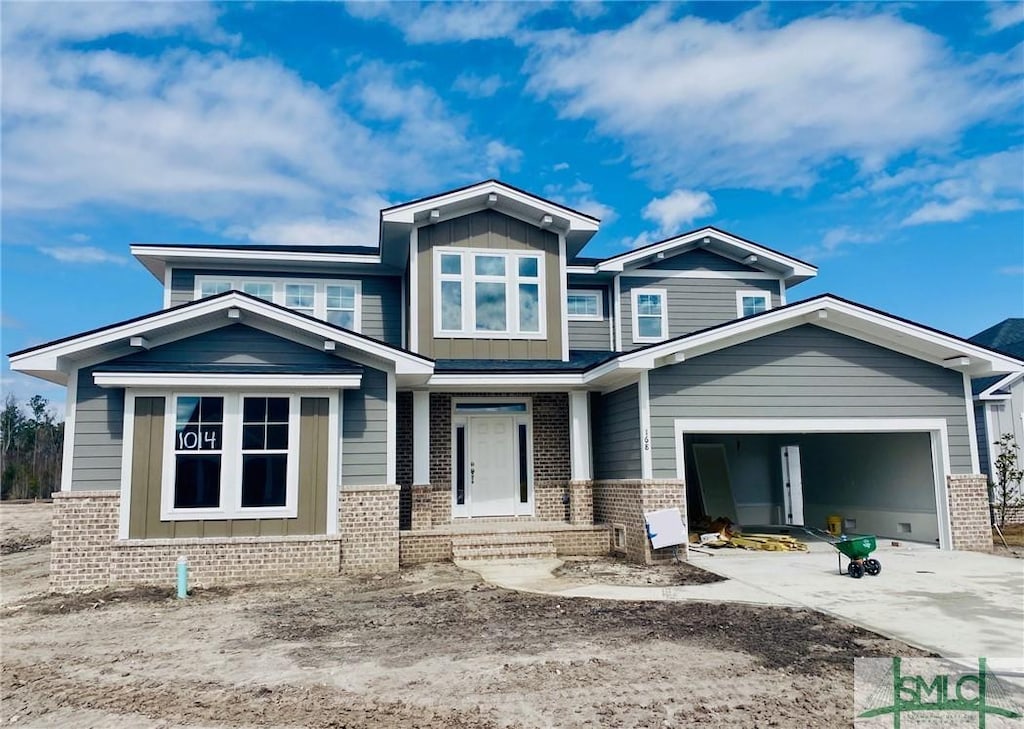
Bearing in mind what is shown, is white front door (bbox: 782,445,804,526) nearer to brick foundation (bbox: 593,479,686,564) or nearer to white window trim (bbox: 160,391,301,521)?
brick foundation (bbox: 593,479,686,564)

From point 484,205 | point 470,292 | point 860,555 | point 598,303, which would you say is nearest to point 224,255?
point 470,292

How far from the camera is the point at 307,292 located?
1455cm

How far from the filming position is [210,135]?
12.7 metres

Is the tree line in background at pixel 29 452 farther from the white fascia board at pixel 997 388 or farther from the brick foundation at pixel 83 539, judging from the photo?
A: the white fascia board at pixel 997 388

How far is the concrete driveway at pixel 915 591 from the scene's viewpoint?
6.58 m

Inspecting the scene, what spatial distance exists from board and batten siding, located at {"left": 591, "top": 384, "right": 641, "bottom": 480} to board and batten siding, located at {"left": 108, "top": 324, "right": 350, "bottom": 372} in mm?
4717

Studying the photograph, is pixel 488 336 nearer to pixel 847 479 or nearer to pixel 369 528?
pixel 369 528

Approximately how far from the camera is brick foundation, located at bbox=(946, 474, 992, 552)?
11.9 m

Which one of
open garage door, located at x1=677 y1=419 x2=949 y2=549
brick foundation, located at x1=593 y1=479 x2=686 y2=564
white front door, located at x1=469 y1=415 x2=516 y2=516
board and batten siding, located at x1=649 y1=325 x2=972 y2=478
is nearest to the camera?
brick foundation, located at x1=593 y1=479 x2=686 y2=564

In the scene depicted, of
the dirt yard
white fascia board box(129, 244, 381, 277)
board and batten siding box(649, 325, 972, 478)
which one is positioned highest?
white fascia board box(129, 244, 381, 277)

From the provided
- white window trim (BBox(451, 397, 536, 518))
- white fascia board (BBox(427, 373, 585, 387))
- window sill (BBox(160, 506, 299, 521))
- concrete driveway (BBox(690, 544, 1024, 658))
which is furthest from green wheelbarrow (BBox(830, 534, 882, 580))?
window sill (BBox(160, 506, 299, 521))

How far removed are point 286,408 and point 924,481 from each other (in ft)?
35.8

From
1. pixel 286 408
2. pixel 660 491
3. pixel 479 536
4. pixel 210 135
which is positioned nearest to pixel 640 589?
pixel 660 491

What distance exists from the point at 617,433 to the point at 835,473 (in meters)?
6.25
